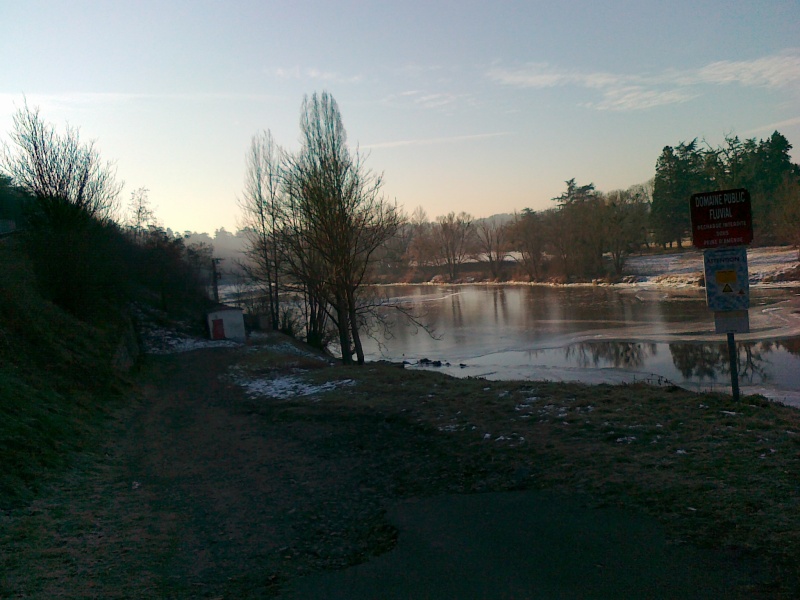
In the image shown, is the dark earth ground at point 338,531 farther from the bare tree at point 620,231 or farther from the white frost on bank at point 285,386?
the bare tree at point 620,231

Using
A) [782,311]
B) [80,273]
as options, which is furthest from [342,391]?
[782,311]

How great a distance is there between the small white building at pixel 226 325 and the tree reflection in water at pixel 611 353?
15.4 m

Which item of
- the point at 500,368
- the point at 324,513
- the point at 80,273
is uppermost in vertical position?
the point at 80,273

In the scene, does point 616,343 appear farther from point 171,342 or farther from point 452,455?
point 452,455

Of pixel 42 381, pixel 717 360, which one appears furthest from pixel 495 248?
pixel 42 381

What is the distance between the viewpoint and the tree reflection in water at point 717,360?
18766mm

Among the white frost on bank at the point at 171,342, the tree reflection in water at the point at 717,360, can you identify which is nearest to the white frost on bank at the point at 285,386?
the white frost on bank at the point at 171,342

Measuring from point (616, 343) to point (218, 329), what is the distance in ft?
60.8

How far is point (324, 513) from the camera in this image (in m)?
6.24

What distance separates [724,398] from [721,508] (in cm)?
461

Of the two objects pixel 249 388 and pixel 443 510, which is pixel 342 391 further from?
pixel 443 510

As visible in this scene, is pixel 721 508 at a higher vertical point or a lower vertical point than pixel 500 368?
higher

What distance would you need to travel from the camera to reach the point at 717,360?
21422mm

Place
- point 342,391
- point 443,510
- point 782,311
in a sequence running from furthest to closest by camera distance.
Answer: point 782,311, point 342,391, point 443,510
